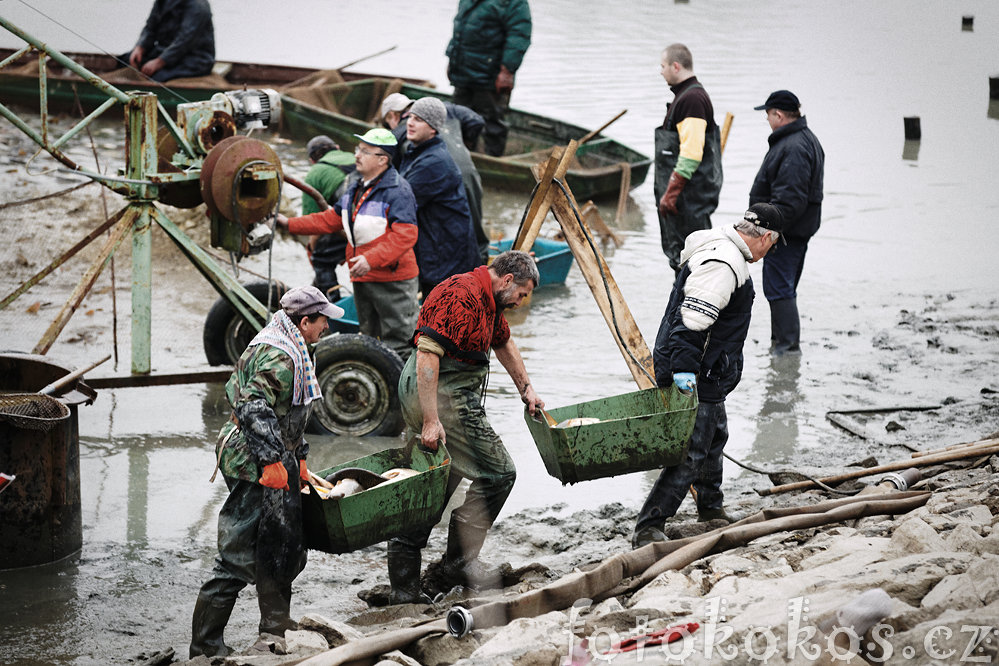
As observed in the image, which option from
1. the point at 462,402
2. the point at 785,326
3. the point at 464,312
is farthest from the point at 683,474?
the point at 785,326

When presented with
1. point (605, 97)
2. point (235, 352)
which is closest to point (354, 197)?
point (235, 352)

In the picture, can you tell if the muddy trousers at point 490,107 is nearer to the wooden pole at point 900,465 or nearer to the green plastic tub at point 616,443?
the wooden pole at point 900,465

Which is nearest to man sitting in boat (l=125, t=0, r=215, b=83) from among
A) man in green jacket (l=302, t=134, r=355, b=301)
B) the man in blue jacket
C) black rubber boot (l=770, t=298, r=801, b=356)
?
man in green jacket (l=302, t=134, r=355, b=301)

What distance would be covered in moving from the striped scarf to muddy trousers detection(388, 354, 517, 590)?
752 mm

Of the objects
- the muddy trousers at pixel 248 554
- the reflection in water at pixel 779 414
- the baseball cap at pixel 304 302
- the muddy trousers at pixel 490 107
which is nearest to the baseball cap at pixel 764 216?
the reflection in water at pixel 779 414

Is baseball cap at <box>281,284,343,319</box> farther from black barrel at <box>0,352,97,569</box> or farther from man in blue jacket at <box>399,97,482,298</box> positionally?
man in blue jacket at <box>399,97,482,298</box>

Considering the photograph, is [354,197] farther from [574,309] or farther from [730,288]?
[574,309]

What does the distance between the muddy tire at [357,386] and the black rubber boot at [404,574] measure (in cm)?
220

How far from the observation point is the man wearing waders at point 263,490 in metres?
5.43

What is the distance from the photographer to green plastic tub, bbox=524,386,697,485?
21.0 feet

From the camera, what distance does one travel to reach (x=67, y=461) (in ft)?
21.0

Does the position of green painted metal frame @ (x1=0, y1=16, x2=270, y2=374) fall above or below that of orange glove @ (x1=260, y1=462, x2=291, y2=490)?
above

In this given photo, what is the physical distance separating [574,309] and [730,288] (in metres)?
5.45

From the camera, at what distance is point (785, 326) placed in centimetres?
1038
